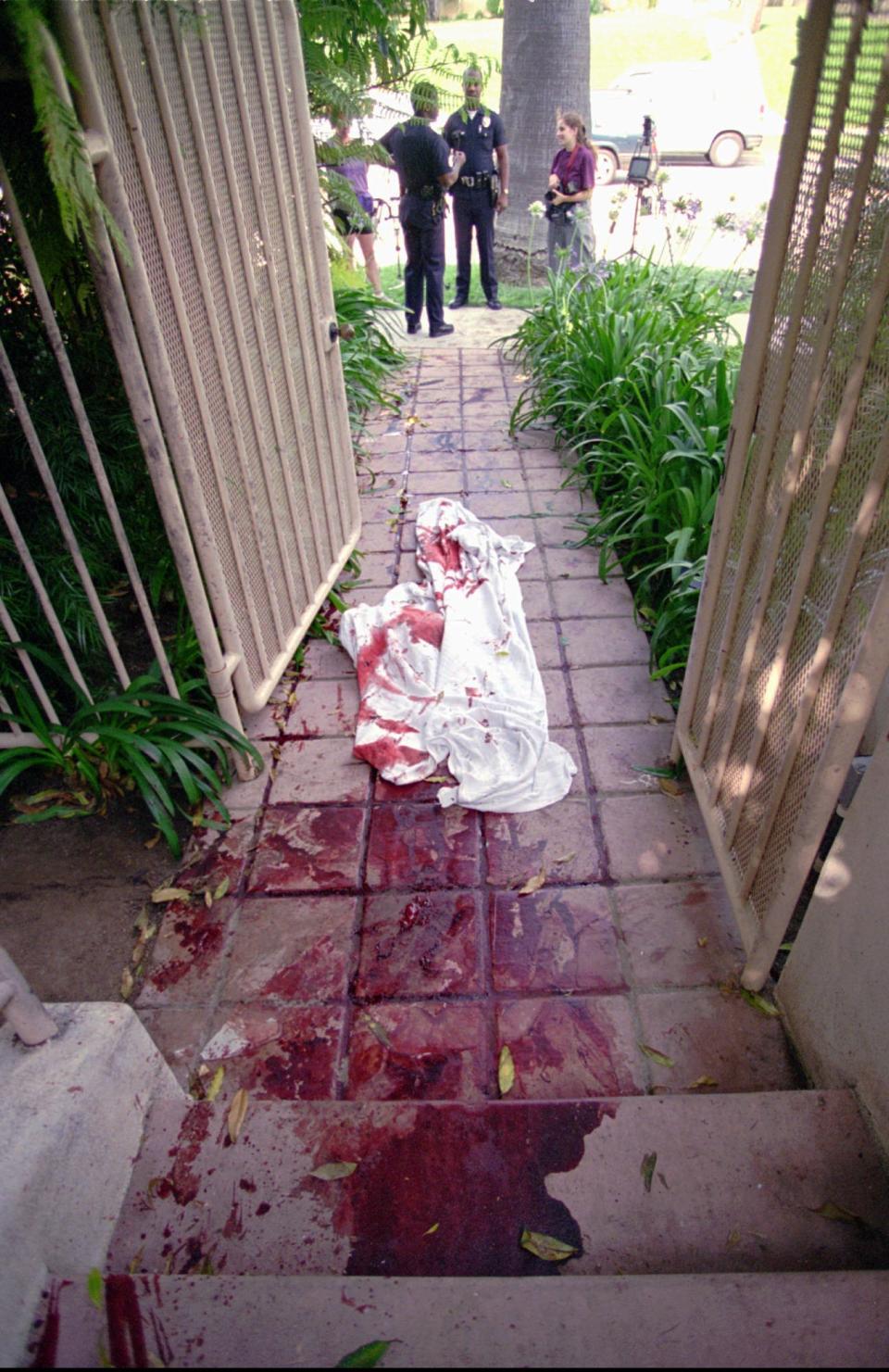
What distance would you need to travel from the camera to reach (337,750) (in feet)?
8.31

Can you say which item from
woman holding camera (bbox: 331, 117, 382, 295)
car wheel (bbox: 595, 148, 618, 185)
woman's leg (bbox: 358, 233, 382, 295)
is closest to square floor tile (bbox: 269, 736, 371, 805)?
woman holding camera (bbox: 331, 117, 382, 295)

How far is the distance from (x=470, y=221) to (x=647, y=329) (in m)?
2.98

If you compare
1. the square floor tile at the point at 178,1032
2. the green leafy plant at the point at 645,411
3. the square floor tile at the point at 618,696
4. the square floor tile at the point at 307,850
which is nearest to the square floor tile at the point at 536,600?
the green leafy plant at the point at 645,411

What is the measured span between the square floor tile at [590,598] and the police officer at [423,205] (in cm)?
348

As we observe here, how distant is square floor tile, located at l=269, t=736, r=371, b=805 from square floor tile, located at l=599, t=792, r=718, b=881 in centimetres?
73

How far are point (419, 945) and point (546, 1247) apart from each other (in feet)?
2.45

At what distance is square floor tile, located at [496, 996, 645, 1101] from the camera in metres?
1.64

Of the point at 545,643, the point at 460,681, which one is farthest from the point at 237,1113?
the point at 545,643

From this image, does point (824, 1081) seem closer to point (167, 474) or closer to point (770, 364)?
point (770, 364)

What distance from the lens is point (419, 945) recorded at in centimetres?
194

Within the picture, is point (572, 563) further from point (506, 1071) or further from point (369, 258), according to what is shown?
point (369, 258)

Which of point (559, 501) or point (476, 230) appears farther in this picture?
point (476, 230)

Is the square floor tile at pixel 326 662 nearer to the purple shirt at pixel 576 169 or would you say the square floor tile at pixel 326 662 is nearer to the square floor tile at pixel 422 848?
the square floor tile at pixel 422 848

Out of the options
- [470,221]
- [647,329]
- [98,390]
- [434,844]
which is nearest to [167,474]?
[98,390]
